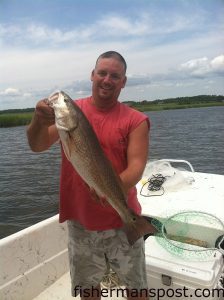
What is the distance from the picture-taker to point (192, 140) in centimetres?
3053

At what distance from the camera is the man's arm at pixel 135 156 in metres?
3.06

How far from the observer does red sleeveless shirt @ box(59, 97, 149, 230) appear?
312 centimetres

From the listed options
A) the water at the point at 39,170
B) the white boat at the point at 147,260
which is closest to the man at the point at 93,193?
the white boat at the point at 147,260

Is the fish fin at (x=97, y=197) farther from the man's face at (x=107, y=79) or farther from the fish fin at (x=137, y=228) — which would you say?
the man's face at (x=107, y=79)

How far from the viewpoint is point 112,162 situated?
3.17 meters

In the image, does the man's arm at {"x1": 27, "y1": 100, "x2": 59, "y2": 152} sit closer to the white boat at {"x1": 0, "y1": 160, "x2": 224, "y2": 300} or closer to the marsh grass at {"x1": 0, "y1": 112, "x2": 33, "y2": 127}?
the white boat at {"x1": 0, "y1": 160, "x2": 224, "y2": 300}

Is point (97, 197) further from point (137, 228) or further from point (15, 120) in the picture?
point (15, 120)

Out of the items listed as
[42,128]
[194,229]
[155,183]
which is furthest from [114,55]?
[155,183]

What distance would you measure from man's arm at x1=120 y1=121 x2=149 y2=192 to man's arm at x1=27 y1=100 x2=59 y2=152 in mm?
705

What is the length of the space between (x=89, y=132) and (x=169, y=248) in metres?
2.02

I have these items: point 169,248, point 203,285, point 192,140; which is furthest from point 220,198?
point 192,140

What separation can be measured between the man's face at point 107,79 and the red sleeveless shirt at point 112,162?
5.0 inches

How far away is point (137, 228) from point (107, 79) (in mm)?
1318

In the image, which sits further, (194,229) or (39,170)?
(39,170)
